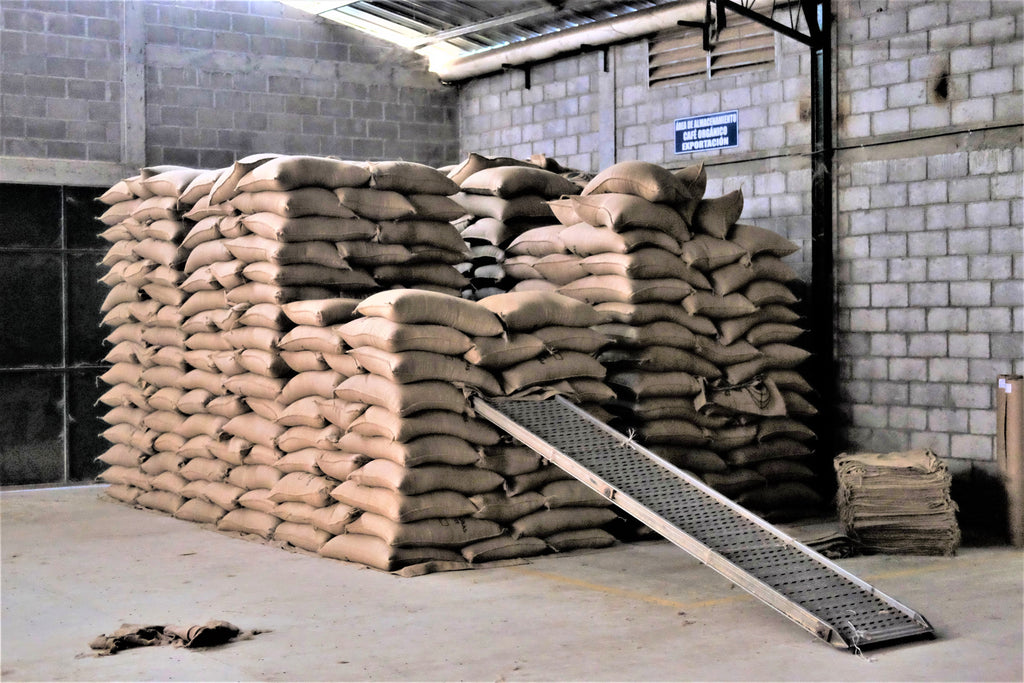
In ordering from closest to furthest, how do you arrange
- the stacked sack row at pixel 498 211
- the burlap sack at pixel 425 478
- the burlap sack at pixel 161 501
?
the burlap sack at pixel 425 478 < the burlap sack at pixel 161 501 < the stacked sack row at pixel 498 211

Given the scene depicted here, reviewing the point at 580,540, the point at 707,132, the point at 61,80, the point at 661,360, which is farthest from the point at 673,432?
the point at 61,80

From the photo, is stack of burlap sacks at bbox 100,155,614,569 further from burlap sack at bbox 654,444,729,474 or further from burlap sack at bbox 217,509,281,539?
burlap sack at bbox 654,444,729,474

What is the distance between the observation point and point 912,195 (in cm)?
750

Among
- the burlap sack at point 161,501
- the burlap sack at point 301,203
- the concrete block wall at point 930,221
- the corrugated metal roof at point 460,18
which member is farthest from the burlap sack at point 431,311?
the corrugated metal roof at point 460,18

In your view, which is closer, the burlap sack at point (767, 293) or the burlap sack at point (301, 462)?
the burlap sack at point (301, 462)

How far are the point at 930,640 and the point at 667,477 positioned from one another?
146cm

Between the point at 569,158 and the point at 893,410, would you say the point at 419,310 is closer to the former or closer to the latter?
the point at 893,410

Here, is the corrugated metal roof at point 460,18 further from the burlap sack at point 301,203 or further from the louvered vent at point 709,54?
the burlap sack at point 301,203

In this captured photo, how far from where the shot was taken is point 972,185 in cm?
719

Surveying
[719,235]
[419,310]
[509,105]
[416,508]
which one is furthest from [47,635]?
[509,105]

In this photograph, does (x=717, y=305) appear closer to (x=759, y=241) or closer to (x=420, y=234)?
(x=759, y=241)

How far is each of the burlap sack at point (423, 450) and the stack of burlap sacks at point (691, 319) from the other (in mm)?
1114

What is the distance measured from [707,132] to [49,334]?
554cm

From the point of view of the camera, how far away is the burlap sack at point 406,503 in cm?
571
